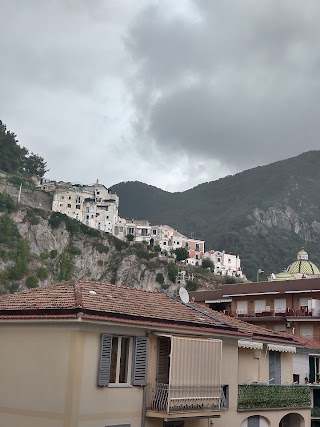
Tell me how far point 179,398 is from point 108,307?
4165mm

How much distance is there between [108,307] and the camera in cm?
1938

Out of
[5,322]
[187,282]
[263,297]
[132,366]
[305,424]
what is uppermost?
[187,282]

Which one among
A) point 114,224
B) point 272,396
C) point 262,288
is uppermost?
point 114,224

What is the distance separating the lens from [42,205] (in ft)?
517

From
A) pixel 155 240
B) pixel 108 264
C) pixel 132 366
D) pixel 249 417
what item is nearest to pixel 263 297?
pixel 249 417

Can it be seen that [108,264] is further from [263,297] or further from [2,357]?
[2,357]

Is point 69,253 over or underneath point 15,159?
underneath

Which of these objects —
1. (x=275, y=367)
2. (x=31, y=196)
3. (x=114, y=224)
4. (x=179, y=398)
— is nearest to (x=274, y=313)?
(x=275, y=367)

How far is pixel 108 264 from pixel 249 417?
119 metres

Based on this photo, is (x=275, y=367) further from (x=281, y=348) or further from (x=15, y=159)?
(x=15, y=159)

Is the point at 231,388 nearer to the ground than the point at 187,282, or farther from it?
nearer to the ground

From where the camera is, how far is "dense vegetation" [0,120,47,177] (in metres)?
170

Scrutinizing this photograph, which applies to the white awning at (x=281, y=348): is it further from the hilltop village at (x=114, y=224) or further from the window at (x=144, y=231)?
the window at (x=144, y=231)

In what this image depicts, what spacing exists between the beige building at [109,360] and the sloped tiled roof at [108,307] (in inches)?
1.8
